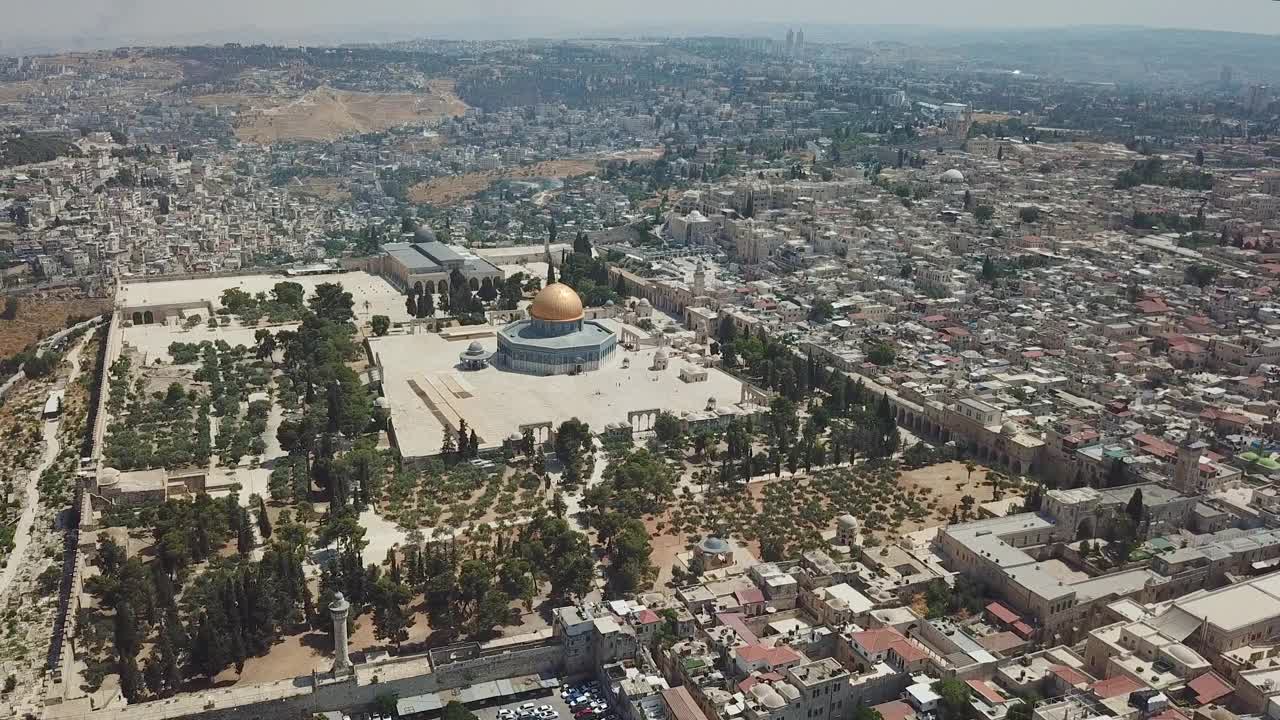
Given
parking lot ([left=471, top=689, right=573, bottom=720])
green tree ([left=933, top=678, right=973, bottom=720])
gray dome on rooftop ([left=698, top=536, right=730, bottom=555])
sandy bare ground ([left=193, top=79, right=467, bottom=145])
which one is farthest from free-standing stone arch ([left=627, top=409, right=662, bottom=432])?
sandy bare ground ([left=193, top=79, right=467, bottom=145])

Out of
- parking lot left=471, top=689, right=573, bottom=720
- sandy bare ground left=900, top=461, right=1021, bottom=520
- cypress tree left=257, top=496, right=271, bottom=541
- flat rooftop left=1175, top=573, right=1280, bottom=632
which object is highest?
flat rooftop left=1175, top=573, right=1280, bottom=632

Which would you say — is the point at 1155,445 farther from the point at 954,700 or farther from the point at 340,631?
→ the point at 340,631

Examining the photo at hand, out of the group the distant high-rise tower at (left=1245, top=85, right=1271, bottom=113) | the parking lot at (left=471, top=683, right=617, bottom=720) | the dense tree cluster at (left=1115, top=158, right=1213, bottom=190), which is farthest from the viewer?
the distant high-rise tower at (left=1245, top=85, right=1271, bottom=113)

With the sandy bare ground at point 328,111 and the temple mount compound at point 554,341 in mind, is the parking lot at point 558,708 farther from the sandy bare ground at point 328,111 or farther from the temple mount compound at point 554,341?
the sandy bare ground at point 328,111

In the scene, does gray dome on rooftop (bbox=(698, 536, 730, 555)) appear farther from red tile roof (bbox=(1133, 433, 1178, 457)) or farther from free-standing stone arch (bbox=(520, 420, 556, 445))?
red tile roof (bbox=(1133, 433, 1178, 457))

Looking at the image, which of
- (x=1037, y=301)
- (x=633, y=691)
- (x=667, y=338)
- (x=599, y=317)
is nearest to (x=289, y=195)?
(x=599, y=317)

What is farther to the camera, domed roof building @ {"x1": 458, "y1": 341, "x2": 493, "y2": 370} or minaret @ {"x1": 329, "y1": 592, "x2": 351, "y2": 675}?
domed roof building @ {"x1": 458, "y1": 341, "x2": 493, "y2": 370}

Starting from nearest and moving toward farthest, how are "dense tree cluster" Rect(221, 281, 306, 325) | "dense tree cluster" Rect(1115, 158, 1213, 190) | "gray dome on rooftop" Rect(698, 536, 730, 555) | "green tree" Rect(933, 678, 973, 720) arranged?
1. "green tree" Rect(933, 678, 973, 720)
2. "gray dome on rooftop" Rect(698, 536, 730, 555)
3. "dense tree cluster" Rect(221, 281, 306, 325)
4. "dense tree cluster" Rect(1115, 158, 1213, 190)

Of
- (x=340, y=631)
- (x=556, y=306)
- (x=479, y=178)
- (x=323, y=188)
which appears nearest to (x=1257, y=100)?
(x=479, y=178)
